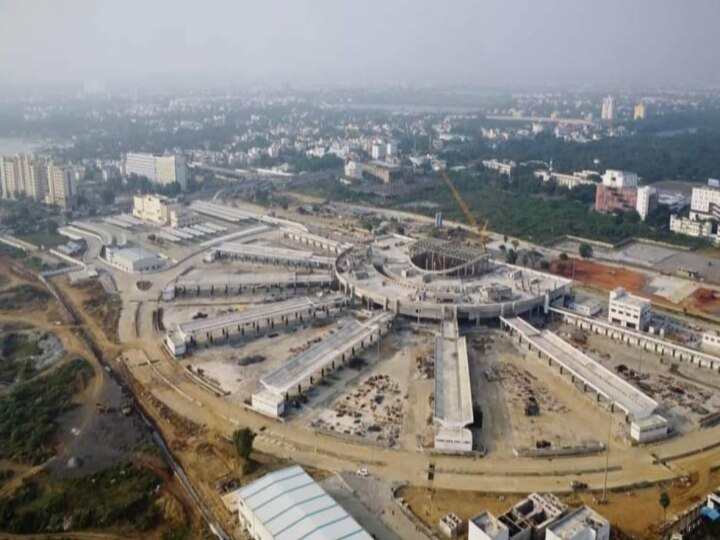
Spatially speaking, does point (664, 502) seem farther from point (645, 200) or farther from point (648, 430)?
point (645, 200)

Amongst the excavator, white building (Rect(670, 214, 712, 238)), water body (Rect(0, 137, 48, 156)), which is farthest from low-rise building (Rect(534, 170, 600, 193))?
water body (Rect(0, 137, 48, 156))

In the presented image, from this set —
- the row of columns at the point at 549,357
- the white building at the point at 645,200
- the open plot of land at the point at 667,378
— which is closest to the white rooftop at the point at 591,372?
the row of columns at the point at 549,357

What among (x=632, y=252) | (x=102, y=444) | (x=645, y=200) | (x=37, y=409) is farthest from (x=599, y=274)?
(x=37, y=409)

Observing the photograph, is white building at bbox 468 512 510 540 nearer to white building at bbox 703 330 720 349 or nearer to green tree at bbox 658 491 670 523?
green tree at bbox 658 491 670 523

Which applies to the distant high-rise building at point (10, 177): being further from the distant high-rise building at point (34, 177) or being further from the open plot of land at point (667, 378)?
the open plot of land at point (667, 378)

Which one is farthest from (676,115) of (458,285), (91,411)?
(91,411)

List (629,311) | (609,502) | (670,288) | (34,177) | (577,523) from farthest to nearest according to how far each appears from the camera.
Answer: (34,177), (670,288), (629,311), (609,502), (577,523)

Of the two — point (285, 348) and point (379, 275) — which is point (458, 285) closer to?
point (379, 275)
